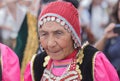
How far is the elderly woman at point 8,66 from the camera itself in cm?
383

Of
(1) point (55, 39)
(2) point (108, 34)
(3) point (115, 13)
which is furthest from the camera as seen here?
(3) point (115, 13)

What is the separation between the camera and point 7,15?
7523 millimetres

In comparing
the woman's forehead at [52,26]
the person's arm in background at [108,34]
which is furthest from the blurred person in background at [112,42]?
the woman's forehead at [52,26]

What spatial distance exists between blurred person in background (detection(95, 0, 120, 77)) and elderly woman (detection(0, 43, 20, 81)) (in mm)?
921

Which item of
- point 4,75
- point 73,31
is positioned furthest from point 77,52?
point 4,75

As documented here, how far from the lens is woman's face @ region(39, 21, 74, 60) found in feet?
11.8

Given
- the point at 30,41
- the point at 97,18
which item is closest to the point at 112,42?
the point at 30,41

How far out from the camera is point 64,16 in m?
3.63

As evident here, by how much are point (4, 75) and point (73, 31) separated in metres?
0.65

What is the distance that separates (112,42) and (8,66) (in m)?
1.34

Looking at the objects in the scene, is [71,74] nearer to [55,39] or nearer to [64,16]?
[55,39]

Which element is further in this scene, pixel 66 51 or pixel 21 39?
pixel 21 39

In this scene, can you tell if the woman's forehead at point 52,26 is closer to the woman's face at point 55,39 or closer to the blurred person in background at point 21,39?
the woman's face at point 55,39

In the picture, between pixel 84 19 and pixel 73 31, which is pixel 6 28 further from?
pixel 73 31
